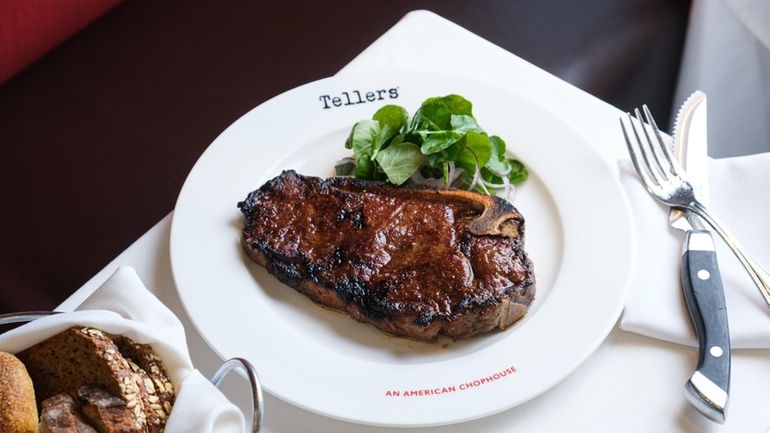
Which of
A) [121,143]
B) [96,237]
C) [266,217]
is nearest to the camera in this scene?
[266,217]

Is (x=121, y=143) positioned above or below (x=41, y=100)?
below

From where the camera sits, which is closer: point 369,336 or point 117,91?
point 369,336

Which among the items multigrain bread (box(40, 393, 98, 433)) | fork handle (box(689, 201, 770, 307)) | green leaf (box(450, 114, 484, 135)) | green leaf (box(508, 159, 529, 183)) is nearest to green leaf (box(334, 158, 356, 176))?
green leaf (box(450, 114, 484, 135))

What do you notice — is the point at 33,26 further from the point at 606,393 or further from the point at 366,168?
the point at 606,393

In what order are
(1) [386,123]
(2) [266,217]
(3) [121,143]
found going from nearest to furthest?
(2) [266,217], (1) [386,123], (3) [121,143]

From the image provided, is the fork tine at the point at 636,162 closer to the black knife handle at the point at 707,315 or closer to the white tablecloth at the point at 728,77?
the black knife handle at the point at 707,315

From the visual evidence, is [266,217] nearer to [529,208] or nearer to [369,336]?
[369,336]


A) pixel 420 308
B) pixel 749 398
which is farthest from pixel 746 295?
pixel 420 308

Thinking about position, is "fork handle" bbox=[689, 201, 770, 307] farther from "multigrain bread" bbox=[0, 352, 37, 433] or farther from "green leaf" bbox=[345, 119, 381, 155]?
"multigrain bread" bbox=[0, 352, 37, 433]
